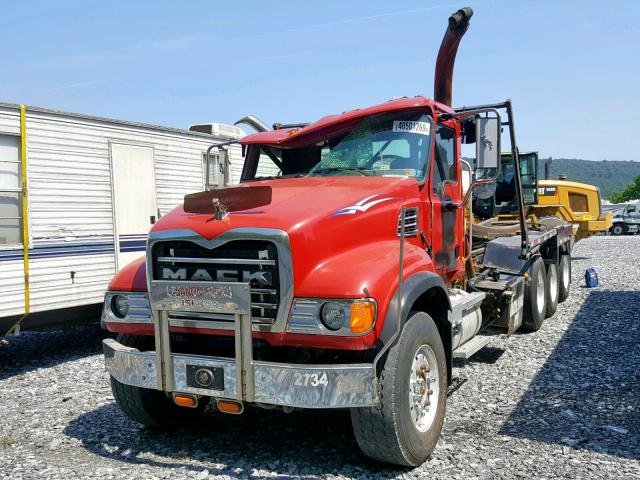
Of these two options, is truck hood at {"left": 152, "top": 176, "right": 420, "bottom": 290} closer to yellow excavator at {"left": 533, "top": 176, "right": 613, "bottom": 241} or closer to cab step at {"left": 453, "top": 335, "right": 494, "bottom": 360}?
cab step at {"left": 453, "top": 335, "right": 494, "bottom": 360}

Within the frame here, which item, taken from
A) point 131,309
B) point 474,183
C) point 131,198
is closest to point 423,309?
point 474,183

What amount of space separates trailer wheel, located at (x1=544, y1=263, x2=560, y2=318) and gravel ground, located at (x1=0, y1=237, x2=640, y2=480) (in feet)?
6.07

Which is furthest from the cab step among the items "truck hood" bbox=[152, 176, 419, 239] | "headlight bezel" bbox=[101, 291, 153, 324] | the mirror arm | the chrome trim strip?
"headlight bezel" bbox=[101, 291, 153, 324]

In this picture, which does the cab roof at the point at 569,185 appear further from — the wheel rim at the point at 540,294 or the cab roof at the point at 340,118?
the cab roof at the point at 340,118

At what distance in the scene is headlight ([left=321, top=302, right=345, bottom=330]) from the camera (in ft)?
12.6

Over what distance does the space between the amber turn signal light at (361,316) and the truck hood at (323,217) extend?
42 cm

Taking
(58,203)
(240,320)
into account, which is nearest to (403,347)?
(240,320)

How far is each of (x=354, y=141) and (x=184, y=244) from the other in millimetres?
1884

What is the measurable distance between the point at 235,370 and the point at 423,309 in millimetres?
1589

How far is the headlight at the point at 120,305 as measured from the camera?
4.62m

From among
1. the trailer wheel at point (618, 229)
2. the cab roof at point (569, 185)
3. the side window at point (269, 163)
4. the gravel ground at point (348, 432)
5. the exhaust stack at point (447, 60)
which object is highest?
the exhaust stack at point (447, 60)

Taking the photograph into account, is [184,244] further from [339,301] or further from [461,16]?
[461,16]

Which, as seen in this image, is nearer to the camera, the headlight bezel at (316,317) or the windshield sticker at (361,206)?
the headlight bezel at (316,317)

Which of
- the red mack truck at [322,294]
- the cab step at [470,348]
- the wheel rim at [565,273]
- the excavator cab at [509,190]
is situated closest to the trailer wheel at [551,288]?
the wheel rim at [565,273]
